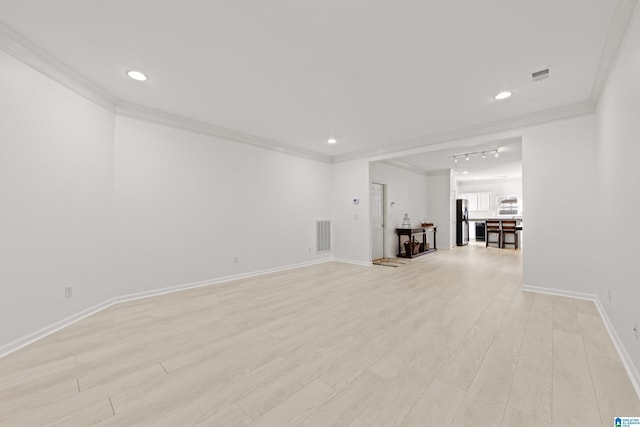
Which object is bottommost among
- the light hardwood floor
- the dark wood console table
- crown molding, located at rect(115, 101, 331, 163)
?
the light hardwood floor

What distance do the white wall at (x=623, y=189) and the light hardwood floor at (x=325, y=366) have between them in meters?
0.34

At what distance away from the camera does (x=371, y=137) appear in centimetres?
504

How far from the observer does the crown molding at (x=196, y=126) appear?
11.6 ft

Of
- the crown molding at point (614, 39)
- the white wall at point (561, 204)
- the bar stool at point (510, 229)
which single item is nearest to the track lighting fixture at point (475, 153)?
the white wall at point (561, 204)

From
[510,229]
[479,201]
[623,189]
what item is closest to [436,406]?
[623,189]

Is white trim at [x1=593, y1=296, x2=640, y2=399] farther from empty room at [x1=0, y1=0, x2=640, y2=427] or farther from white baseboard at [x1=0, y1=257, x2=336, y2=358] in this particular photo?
white baseboard at [x1=0, y1=257, x2=336, y2=358]

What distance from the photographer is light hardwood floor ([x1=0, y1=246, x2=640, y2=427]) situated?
1.48 m

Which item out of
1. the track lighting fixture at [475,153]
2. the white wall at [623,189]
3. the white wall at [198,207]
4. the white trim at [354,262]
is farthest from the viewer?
the track lighting fixture at [475,153]

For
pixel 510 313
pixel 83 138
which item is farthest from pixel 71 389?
pixel 510 313

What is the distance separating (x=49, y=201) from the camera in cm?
259

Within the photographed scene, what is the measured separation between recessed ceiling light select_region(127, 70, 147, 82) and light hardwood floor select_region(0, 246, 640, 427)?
2.66m

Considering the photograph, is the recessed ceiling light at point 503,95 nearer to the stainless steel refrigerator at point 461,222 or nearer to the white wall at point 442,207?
the white wall at point 442,207

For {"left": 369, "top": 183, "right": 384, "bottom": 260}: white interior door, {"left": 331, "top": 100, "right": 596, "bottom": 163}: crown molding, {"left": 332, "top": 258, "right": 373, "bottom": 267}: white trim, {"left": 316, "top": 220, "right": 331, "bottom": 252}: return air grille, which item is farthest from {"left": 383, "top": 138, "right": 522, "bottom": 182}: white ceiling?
{"left": 332, "top": 258, "right": 373, "bottom": 267}: white trim

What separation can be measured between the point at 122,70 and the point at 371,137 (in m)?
3.83
